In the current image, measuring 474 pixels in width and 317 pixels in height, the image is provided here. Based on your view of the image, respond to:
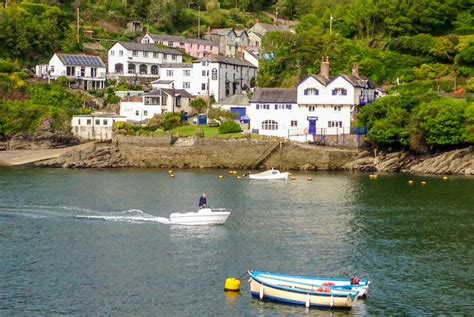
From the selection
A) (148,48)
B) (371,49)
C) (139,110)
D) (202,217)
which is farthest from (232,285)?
(148,48)

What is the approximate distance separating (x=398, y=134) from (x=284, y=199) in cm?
2321

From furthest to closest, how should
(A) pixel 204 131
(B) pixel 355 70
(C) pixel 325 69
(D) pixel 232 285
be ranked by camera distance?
(B) pixel 355 70 < (C) pixel 325 69 < (A) pixel 204 131 < (D) pixel 232 285

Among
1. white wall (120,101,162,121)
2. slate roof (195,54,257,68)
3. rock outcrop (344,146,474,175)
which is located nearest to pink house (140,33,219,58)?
slate roof (195,54,257,68)

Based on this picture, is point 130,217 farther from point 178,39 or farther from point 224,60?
point 178,39

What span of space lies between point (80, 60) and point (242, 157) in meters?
37.1

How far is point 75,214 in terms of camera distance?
57500 mm

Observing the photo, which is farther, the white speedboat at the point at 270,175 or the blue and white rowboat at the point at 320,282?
the white speedboat at the point at 270,175

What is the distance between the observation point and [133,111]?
104 m

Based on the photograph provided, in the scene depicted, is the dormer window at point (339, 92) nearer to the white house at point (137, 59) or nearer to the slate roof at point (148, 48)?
the white house at point (137, 59)

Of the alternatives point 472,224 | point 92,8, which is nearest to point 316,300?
point 472,224

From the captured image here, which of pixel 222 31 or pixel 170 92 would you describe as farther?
pixel 222 31

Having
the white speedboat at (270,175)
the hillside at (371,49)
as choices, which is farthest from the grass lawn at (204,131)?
the hillside at (371,49)

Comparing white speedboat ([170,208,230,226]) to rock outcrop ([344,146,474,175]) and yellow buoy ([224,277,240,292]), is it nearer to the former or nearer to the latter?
yellow buoy ([224,277,240,292])

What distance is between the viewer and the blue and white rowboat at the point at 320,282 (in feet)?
119
